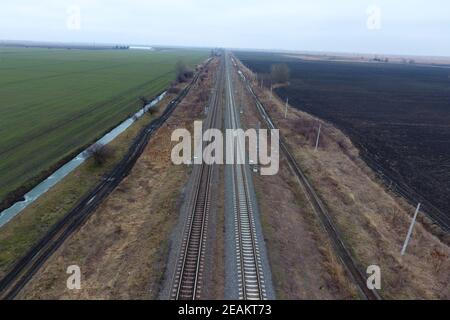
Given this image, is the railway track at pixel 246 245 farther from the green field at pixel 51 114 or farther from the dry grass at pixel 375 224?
the green field at pixel 51 114

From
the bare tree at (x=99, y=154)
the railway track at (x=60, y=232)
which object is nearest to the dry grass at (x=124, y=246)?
the railway track at (x=60, y=232)

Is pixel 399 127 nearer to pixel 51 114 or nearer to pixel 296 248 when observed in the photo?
pixel 296 248

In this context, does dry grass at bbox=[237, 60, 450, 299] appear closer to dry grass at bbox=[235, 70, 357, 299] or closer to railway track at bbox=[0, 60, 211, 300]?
dry grass at bbox=[235, 70, 357, 299]

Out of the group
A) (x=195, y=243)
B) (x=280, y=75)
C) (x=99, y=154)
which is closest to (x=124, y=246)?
(x=195, y=243)
